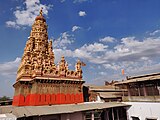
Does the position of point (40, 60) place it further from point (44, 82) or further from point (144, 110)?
point (144, 110)

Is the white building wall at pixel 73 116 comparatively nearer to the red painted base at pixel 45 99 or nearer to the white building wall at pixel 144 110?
the red painted base at pixel 45 99

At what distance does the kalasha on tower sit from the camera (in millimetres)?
21906

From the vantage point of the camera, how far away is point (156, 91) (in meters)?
21.0

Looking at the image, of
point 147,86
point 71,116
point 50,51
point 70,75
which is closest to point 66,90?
point 70,75

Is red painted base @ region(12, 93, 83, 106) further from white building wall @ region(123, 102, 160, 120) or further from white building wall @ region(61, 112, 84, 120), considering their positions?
white building wall @ region(123, 102, 160, 120)

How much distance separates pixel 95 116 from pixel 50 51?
1591 centimetres

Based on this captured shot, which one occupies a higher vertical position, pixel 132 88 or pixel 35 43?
pixel 35 43

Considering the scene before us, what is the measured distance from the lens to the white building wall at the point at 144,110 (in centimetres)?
2011

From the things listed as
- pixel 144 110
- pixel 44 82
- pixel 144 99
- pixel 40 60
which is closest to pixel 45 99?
pixel 44 82

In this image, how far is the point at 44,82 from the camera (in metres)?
22.9

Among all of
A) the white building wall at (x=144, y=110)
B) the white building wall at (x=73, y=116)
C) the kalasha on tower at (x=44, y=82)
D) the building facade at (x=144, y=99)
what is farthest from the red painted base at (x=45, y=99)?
the building facade at (x=144, y=99)

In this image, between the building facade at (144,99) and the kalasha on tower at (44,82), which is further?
the kalasha on tower at (44,82)

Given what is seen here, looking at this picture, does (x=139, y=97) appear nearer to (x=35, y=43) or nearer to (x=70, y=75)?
(x=70, y=75)

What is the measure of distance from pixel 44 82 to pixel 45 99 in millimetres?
2563
